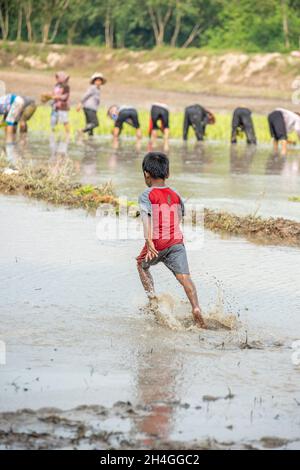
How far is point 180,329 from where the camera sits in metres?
7.46

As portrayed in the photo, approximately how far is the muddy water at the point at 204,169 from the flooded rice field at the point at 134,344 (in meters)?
2.56

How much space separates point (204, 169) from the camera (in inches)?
736

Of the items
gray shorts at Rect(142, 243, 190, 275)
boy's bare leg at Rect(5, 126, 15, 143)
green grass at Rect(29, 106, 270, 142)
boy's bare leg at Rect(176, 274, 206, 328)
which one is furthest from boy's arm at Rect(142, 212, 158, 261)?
green grass at Rect(29, 106, 270, 142)

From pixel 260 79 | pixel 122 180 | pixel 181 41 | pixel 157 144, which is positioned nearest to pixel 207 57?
pixel 260 79

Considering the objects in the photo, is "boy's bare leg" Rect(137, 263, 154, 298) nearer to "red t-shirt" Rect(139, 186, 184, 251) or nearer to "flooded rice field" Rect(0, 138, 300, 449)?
"flooded rice field" Rect(0, 138, 300, 449)

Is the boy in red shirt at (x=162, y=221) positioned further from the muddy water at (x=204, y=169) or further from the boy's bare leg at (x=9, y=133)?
the boy's bare leg at (x=9, y=133)

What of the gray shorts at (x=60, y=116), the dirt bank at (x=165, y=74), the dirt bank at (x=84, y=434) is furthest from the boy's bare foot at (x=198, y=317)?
the dirt bank at (x=165, y=74)

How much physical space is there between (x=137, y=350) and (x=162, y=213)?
113 centimetres

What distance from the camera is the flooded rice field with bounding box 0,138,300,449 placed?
17.6 ft

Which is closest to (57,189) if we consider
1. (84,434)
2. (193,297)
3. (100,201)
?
(100,201)

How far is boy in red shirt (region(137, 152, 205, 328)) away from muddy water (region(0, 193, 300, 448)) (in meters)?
0.29

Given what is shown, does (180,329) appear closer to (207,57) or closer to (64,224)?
(64,224)

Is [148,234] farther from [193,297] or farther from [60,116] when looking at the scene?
[60,116]

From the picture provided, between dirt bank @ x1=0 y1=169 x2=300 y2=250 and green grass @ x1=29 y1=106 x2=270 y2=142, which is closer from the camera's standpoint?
dirt bank @ x1=0 y1=169 x2=300 y2=250
